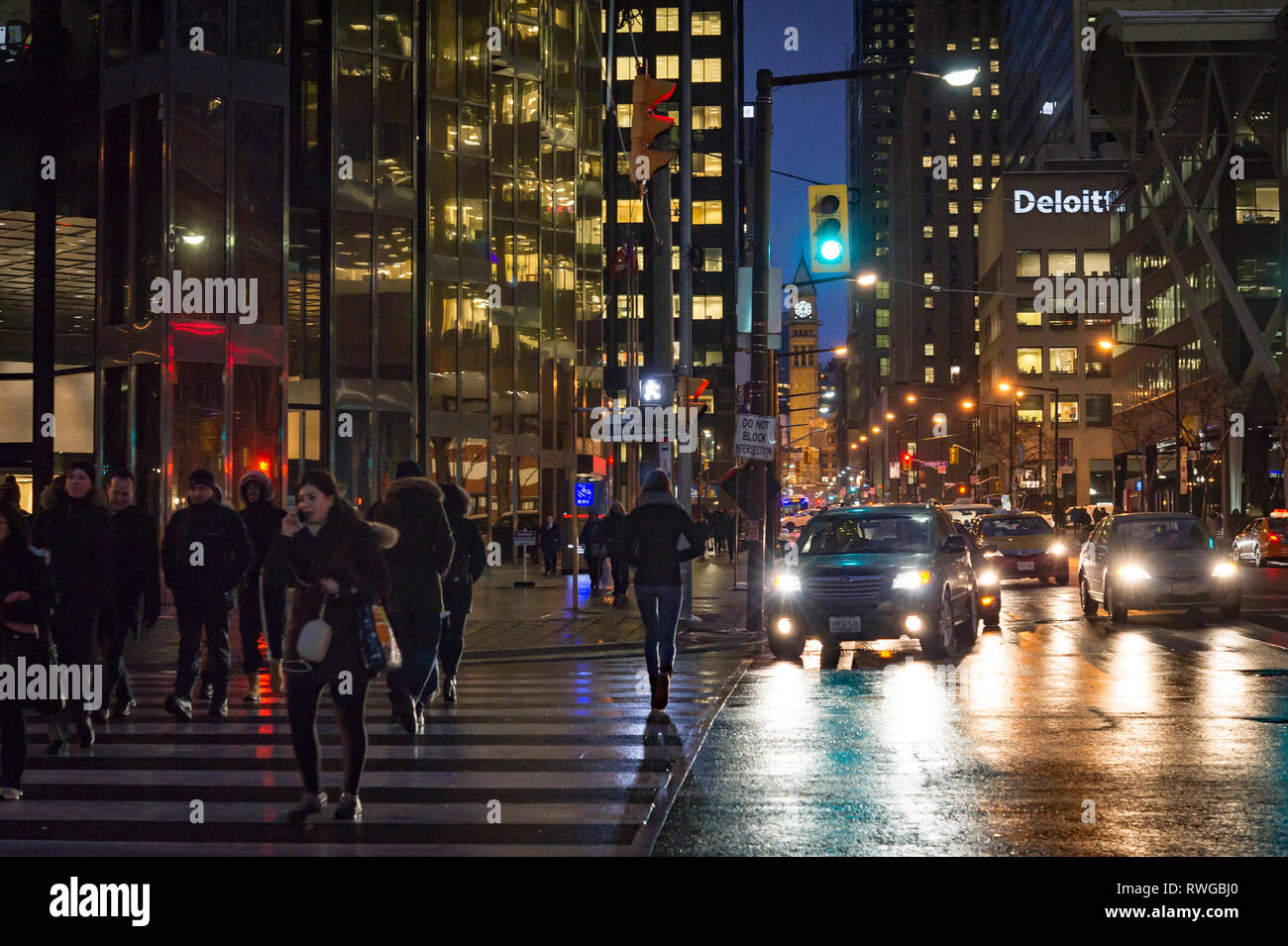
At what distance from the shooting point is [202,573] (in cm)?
1277

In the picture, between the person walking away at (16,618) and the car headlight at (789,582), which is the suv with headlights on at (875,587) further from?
the person walking away at (16,618)

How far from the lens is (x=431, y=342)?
39.1 metres

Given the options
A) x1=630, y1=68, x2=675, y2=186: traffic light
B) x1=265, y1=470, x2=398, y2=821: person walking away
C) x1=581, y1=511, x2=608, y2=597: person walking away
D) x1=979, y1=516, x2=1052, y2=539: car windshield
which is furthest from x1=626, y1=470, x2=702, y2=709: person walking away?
x1=979, y1=516, x2=1052, y2=539: car windshield

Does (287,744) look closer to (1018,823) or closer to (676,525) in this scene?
(676,525)

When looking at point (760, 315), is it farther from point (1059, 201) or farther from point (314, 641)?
point (1059, 201)

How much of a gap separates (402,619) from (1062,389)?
12464cm

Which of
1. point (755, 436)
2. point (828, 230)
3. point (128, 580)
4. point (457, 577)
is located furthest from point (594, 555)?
point (128, 580)

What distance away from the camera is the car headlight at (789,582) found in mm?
17594

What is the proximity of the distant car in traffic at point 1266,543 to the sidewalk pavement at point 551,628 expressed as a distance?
22.1 m

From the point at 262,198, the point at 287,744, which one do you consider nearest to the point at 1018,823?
the point at 287,744

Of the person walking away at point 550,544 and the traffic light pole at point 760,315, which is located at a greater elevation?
the traffic light pole at point 760,315

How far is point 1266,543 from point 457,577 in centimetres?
3895

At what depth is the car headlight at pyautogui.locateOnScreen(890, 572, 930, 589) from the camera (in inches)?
678

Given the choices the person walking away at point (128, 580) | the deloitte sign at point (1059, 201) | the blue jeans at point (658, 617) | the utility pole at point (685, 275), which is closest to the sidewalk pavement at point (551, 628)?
the utility pole at point (685, 275)
